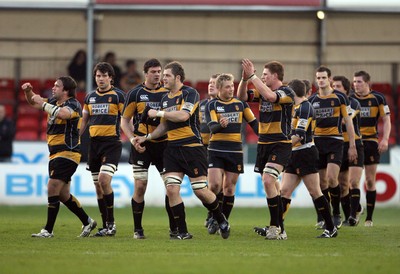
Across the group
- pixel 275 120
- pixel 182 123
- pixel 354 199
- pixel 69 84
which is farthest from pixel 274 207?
pixel 354 199

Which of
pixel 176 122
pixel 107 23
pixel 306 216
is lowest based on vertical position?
pixel 306 216

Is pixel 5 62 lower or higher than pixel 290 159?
higher

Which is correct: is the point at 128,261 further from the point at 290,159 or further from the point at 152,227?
Result: the point at 152,227

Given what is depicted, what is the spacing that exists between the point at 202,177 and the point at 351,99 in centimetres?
468

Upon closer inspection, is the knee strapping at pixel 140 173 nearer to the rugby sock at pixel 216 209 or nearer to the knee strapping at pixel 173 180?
the knee strapping at pixel 173 180

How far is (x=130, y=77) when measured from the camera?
2648 centimetres

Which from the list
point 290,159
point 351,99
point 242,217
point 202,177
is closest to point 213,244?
point 202,177

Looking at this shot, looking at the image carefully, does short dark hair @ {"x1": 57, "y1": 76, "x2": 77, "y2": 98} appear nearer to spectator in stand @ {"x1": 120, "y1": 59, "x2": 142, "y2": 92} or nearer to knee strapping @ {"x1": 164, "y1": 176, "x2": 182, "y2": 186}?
knee strapping @ {"x1": 164, "y1": 176, "x2": 182, "y2": 186}

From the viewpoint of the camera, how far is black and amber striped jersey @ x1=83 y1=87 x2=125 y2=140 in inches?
581

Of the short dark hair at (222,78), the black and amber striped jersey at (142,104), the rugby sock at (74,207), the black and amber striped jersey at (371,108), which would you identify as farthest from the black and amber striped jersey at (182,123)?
the black and amber striped jersey at (371,108)

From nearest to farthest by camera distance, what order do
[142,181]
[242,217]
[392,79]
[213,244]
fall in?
[213,244] → [142,181] → [242,217] → [392,79]

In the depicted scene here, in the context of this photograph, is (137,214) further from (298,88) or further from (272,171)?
(298,88)

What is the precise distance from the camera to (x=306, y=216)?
Answer: 803 inches

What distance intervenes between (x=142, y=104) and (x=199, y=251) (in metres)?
2.98
